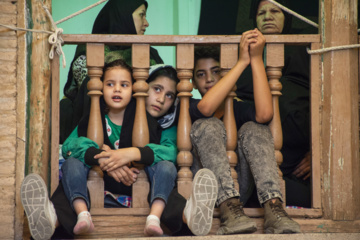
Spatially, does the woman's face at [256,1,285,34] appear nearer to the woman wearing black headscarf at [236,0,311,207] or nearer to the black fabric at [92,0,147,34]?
the woman wearing black headscarf at [236,0,311,207]

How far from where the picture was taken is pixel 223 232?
225 cm

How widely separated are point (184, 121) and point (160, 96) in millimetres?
Answer: 312

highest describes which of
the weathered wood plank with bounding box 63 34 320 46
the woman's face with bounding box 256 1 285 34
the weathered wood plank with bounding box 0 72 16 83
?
the woman's face with bounding box 256 1 285 34

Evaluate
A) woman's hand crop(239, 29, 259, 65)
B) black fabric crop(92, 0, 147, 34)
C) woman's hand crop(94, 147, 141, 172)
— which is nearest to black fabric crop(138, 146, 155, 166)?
woman's hand crop(94, 147, 141, 172)

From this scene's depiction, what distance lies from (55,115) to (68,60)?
216 cm

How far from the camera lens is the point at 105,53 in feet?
10.5

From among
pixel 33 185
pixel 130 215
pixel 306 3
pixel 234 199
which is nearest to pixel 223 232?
pixel 234 199

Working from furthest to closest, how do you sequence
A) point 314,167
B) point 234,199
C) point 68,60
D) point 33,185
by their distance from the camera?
point 68,60
point 314,167
point 234,199
point 33,185

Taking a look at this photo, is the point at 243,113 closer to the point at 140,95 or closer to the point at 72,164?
the point at 140,95

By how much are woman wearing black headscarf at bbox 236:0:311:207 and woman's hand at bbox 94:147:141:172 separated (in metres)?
0.81

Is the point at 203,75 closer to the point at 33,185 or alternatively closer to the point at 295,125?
the point at 295,125

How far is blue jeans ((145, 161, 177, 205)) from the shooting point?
2371 millimetres

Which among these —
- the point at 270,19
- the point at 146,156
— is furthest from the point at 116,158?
the point at 270,19

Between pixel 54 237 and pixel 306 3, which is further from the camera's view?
pixel 306 3
